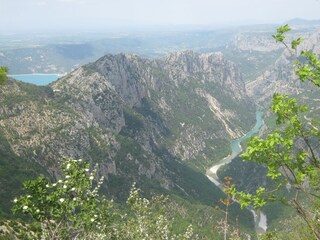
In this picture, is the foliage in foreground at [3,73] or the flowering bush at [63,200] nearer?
the flowering bush at [63,200]

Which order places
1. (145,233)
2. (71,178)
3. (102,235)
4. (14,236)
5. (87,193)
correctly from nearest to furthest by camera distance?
1. (71,178)
2. (87,193)
3. (102,235)
4. (145,233)
5. (14,236)

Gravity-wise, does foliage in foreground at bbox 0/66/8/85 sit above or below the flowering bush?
above

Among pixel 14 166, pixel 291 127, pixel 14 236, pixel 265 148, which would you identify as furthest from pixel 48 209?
pixel 14 166

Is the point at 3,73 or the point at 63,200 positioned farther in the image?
the point at 3,73

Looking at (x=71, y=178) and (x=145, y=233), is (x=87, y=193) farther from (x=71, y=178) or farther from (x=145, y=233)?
(x=145, y=233)

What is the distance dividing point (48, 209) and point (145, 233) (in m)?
12.3

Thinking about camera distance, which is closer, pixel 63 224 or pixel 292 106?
pixel 292 106

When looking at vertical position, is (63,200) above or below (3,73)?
below

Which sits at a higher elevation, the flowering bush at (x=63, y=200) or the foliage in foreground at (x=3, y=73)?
the foliage in foreground at (x=3, y=73)

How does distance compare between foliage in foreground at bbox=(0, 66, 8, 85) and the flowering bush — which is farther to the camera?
foliage in foreground at bbox=(0, 66, 8, 85)

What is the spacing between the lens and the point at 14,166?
634 feet

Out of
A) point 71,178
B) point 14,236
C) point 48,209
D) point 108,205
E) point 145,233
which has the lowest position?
point 14,236

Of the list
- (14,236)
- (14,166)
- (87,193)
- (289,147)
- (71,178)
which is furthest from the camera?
(14,166)

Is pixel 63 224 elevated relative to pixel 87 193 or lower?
lower
